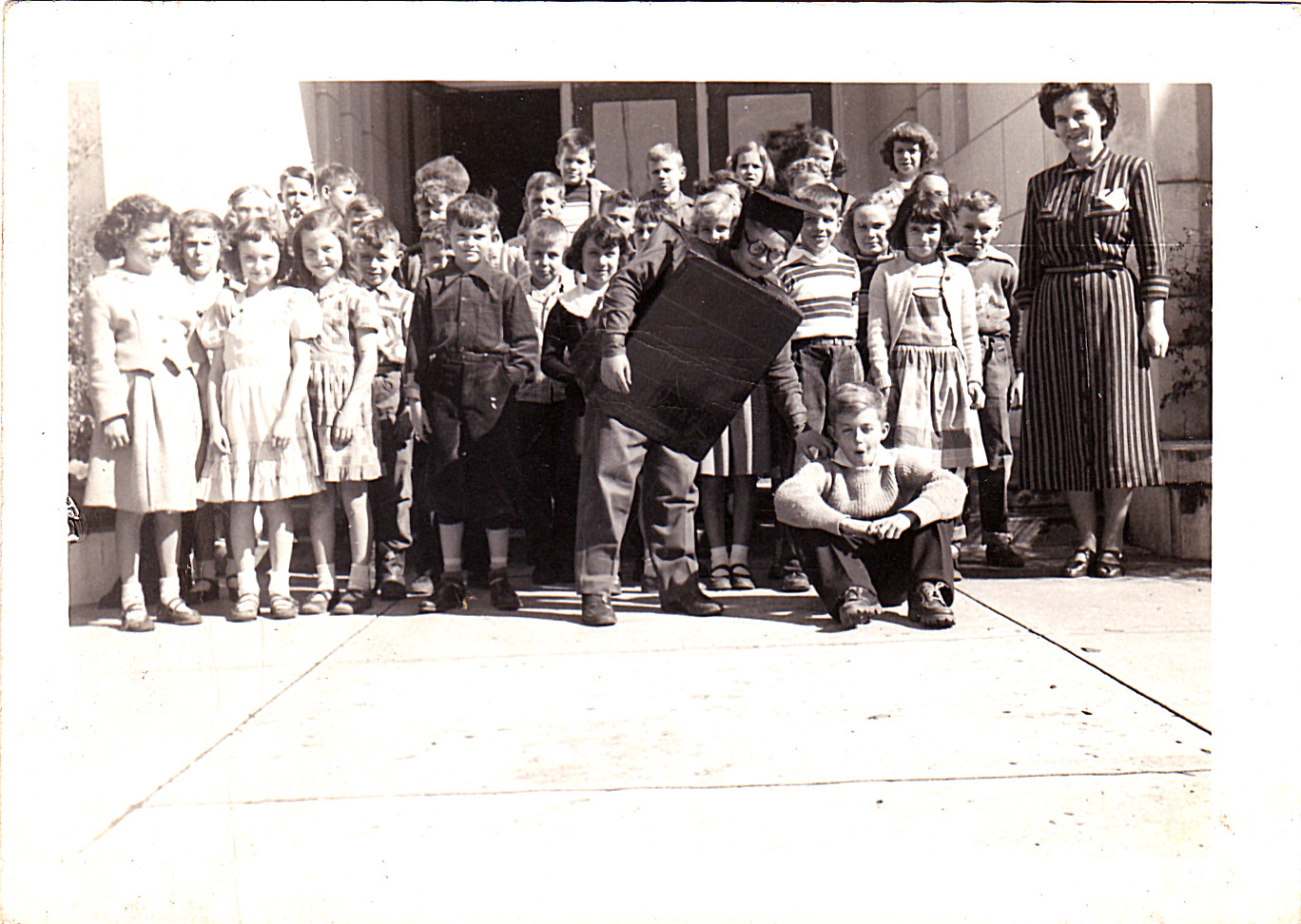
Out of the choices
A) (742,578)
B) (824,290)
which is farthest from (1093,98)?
(742,578)

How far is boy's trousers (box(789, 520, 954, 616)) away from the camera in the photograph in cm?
286

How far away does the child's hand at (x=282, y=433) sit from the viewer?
2559 mm

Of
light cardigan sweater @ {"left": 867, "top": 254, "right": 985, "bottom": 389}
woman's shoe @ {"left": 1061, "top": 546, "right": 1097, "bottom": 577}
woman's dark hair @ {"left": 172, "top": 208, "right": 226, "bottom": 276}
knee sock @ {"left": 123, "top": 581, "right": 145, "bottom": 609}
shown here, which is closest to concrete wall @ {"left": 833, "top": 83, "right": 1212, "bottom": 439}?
light cardigan sweater @ {"left": 867, "top": 254, "right": 985, "bottom": 389}

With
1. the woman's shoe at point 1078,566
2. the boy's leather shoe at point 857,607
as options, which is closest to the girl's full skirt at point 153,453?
the boy's leather shoe at point 857,607

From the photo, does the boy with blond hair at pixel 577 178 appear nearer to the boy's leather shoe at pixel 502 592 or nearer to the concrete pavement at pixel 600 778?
the boy's leather shoe at pixel 502 592

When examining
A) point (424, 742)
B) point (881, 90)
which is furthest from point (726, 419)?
point (424, 742)

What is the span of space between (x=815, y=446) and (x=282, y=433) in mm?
1259

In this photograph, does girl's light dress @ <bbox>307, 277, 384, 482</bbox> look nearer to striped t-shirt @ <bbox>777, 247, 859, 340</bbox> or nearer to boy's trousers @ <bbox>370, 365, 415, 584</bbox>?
boy's trousers @ <bbox>370, 365, 415, 584</bbox>

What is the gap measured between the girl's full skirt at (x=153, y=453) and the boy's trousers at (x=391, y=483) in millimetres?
385

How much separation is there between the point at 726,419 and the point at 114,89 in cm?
144

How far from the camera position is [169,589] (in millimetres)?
2488

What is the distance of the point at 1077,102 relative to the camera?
257 cm

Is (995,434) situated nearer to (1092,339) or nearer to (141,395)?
(1092,339)

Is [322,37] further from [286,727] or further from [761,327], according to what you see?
[286,727]
